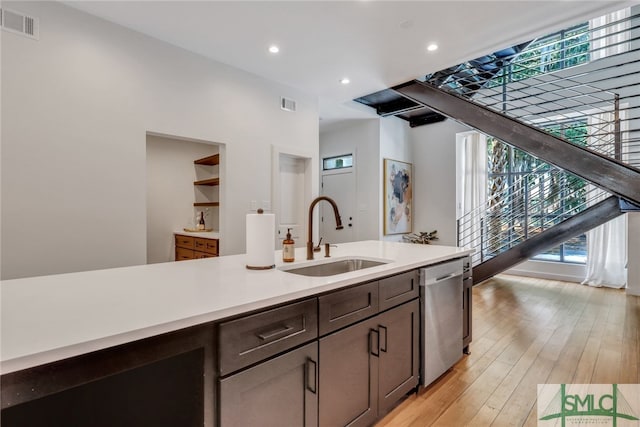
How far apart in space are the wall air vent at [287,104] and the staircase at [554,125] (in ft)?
4.75

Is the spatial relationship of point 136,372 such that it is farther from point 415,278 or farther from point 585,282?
point 585,282

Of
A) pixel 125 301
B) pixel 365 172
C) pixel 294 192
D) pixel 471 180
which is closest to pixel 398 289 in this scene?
pixel 125 301

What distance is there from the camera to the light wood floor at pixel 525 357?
1.88 meters

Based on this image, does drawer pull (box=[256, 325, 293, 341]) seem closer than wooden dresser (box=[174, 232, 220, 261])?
Yes

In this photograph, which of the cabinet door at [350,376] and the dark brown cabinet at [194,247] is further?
the dark brown cabinet at [194,247]

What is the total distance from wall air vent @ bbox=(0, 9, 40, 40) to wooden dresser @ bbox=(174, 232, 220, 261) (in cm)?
248

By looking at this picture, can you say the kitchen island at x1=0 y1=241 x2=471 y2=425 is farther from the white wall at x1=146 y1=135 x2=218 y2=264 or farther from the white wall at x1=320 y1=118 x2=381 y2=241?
the white wall at x1=320 y1=118 x2=381 y2=241

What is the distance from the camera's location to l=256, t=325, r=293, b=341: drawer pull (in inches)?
44.3

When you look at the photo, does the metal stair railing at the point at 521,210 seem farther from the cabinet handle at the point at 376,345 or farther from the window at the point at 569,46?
the cabinet handle at the point at 376,345

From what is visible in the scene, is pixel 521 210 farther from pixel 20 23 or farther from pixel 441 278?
pixel 20 23

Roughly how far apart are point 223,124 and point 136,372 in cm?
301

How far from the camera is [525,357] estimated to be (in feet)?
8.48

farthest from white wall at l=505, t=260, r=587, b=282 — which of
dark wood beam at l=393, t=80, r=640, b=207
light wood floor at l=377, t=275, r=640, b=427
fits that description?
dark wood beam at l=393, t=80, r=640, b=207
